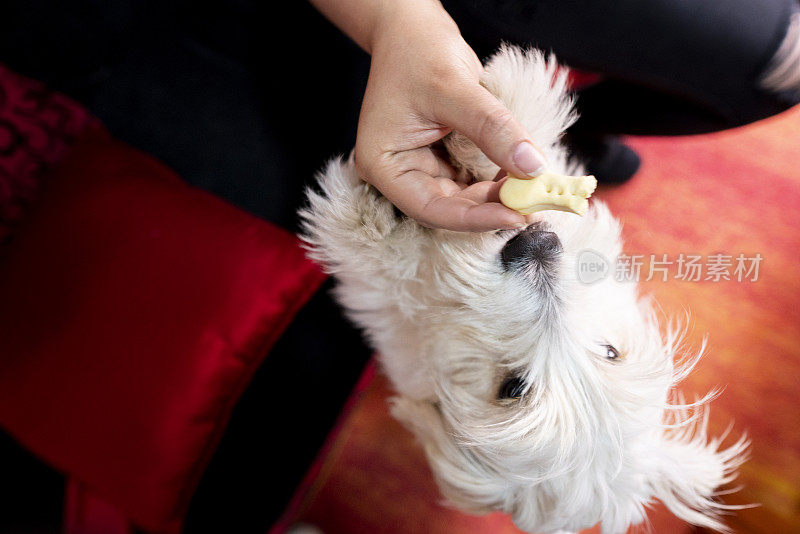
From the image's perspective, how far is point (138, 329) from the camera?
1.03 metres

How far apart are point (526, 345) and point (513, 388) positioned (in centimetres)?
9

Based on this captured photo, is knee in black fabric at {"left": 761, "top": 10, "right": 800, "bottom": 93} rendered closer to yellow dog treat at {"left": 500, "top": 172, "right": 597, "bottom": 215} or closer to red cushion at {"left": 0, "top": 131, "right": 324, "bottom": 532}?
yellow dog treat at {"left": 500, "top": 172, "right": 597, "bottom": 215}

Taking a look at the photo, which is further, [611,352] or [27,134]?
[27,134]

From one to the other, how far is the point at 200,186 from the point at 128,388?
57cm

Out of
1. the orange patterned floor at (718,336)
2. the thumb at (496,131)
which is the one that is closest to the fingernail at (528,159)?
the thumb at (496,131)

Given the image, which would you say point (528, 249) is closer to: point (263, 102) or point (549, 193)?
point (549, 193)

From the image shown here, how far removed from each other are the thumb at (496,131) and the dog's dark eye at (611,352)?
1.28ft

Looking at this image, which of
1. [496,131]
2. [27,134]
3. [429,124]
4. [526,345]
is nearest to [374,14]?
[429,124]

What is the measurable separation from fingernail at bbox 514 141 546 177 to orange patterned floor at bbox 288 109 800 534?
1106 millimetres

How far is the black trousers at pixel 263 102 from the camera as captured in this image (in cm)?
106

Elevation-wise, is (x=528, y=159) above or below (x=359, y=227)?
above

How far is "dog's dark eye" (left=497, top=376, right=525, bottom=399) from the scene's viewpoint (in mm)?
807

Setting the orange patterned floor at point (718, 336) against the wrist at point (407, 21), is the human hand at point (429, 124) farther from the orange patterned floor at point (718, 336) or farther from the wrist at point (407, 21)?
the orange patterned floor at point (718, 336)

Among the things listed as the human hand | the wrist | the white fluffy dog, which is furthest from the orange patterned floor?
the wrist
